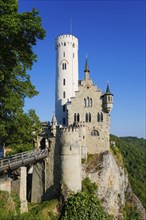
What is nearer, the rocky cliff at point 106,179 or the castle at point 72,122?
the castle at point 72,122

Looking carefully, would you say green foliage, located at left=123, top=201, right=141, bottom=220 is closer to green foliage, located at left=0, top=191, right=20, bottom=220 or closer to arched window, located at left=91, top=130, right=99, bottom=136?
arched window, located at left=91, top=130, right=99, bottom=136

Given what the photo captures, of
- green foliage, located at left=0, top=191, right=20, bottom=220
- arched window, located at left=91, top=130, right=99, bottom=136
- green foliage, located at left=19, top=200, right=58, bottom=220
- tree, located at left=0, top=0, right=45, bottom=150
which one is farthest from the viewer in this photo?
arched window, located at left=91, top=130, right=99, bottom=136

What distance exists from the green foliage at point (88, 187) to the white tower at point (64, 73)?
13046 millimetres

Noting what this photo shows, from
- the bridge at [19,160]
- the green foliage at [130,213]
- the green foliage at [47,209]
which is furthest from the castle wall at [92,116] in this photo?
the green foliage at [130,213]

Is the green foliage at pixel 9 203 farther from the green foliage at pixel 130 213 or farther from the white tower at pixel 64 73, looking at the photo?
the green foliage at pixel 130 213

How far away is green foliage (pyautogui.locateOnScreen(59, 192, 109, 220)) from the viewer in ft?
120

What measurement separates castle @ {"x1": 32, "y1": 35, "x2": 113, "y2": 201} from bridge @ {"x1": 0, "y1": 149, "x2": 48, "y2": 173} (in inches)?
106

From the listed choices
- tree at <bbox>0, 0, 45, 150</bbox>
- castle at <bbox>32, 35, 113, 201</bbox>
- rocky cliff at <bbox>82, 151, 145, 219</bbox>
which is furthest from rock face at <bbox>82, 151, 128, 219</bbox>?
tree at <bbox>0, 0, 45, 150</bbox>

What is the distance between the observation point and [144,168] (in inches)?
5704

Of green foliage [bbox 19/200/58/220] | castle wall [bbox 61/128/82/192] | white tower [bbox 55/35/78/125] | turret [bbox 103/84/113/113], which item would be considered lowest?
green foliage [bbox 19/200/58/220]

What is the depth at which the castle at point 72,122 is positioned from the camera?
42.3 metres

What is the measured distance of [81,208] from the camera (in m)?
37.2

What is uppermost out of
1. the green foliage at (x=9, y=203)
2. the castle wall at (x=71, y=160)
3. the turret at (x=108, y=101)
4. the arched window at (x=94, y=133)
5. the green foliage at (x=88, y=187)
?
the turret at (x=108, y=101)

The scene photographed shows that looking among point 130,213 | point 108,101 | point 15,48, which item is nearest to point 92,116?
point 108,101
